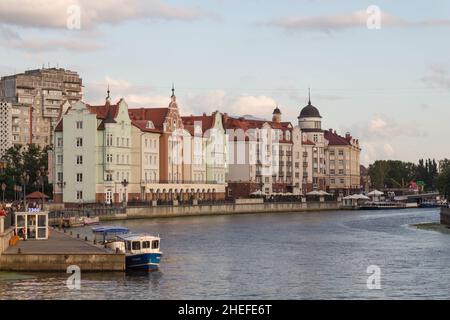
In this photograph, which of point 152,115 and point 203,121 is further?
point 203,121

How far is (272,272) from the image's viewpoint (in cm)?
6750

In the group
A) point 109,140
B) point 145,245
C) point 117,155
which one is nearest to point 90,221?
point 109,140

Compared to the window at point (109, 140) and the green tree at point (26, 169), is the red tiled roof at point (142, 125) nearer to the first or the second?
the window at point (109, 140)

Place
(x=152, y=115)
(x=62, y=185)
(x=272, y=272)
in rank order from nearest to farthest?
(x=272, y=272), (x=62, y=185), (x=152, y=115)

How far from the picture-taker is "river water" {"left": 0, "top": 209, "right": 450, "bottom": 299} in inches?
2229

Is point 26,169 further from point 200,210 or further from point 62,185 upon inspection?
point 200,210

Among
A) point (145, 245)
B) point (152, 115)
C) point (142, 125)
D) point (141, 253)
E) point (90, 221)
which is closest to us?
point (141, 253)

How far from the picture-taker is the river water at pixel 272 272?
56625 mm

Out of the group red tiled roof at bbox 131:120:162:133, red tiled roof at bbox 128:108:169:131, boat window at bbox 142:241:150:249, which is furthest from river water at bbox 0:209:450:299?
red tiled roof at bbox 128:108:169:131

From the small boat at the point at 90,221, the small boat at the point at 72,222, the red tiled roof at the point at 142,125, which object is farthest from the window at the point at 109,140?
the small boat at the point at 72,222
